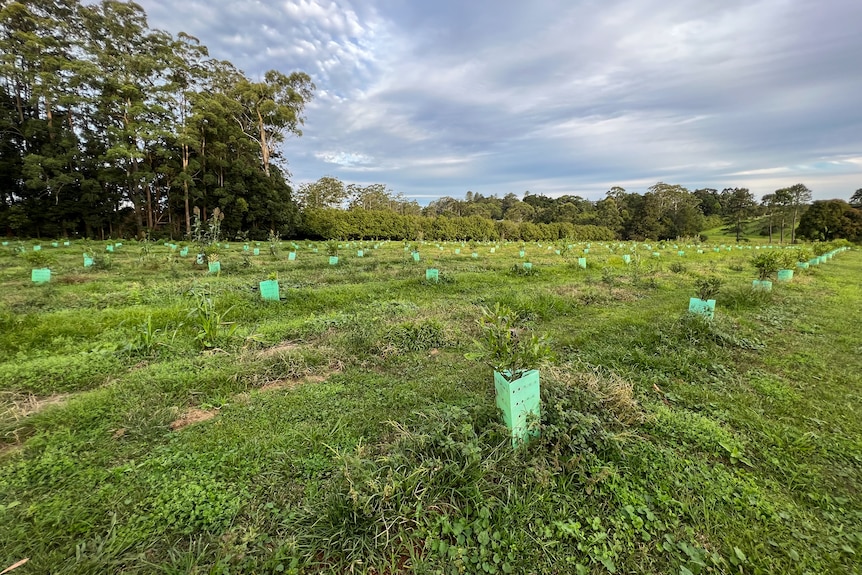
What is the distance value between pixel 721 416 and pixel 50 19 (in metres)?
34.4

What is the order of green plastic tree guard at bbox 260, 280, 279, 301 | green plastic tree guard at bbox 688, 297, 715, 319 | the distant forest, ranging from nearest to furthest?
green plastic tree guard at bbox 688, 297, 715, 319
green plastic tree guard at bbox 260, 280, 279, 301
the distant forest

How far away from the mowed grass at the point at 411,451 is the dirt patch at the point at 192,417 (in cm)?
2

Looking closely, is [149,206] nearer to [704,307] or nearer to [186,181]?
[186,181]

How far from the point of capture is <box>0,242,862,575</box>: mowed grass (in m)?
1.65

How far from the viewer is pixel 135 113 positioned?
68.1 ft

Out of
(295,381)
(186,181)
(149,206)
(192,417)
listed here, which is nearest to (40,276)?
(192,417)

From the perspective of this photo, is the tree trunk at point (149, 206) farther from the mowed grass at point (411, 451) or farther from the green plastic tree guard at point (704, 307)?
the green plastic tree guard at point (704, 307)

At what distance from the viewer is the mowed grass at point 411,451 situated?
1648mm

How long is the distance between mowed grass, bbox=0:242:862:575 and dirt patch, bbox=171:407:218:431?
0.02m

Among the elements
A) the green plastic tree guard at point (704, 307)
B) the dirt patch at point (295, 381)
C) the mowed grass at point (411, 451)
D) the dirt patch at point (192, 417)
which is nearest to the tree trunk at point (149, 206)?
the mowed grass at point (411, 451)

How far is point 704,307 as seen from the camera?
15.6 ft

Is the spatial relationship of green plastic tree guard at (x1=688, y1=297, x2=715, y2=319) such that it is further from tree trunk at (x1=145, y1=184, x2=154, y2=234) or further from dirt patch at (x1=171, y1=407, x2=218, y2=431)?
tree trunk at (x1=145, y1=184, x2=154, y2=234)

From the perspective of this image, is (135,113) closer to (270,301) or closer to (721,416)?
(270,301)

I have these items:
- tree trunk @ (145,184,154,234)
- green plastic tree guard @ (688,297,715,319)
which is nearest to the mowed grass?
green plastic tree guard @ (688,297,715,319)
